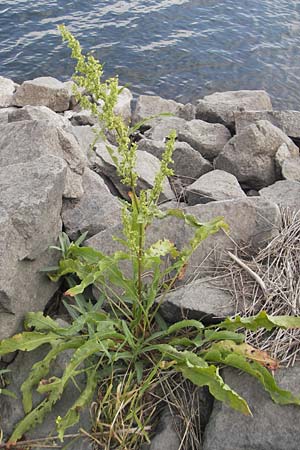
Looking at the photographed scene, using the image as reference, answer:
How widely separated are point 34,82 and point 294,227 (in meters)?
7.87

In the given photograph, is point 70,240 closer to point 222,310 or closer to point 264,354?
point 222,310

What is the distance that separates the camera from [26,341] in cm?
340

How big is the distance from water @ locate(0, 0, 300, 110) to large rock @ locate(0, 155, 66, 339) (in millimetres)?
8069

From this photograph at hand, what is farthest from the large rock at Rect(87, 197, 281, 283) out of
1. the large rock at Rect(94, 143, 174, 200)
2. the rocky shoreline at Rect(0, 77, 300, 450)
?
the large rock at Rect(94, 143, 174, 200)

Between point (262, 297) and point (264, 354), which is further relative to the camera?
point (262, 297)

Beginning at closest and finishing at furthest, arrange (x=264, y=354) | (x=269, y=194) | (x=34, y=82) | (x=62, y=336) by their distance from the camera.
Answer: (x=264, y=354), (x=62, y=336), (x=269, y=194), (x=34, y=82)

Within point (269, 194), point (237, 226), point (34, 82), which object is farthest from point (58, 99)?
point (237, 226)

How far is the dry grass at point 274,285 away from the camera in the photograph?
3.25m

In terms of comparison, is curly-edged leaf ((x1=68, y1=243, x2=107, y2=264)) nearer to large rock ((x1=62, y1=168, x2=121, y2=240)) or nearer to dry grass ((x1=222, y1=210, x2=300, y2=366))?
large rock ((x1=62, y1=168, x2=121, y2=240))

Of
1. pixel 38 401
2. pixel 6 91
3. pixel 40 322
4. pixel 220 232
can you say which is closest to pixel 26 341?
pixel 40 322

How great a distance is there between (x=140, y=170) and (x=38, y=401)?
2928 millimetres

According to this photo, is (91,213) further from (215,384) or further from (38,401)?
(215,384)

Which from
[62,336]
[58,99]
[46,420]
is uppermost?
[62,336]

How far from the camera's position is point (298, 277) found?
361 cm
